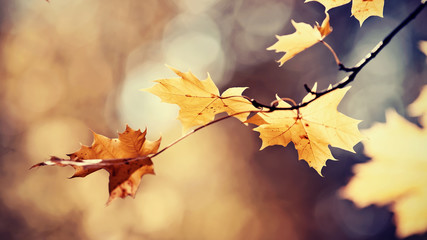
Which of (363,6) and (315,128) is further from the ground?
(363,6)

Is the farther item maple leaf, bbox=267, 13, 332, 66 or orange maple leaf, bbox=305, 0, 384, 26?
orange maple leaf, bbox=305, 0, 384, 26

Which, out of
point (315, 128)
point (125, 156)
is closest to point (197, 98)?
point (125, 156)

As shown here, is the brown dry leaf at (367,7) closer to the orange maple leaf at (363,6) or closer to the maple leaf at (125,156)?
the orange maple leaf at (363,6)

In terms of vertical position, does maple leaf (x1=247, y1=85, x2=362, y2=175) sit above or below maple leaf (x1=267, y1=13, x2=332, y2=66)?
below

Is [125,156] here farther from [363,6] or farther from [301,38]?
[363,6]

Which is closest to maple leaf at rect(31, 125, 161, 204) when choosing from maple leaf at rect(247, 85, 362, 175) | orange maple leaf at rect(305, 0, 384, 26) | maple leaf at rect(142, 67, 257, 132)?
maple leaf at rect(142, 67, 257, 132)

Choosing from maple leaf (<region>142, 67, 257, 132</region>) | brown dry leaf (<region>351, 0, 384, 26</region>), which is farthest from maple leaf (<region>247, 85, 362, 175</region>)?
brown dry leaf (<region>351, 0, 384, 26</region>)

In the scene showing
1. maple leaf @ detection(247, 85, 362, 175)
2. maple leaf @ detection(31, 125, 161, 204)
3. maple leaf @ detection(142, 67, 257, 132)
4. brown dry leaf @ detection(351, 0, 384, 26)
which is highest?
brown dry leaf @ detection(351, 0, 384, 26)

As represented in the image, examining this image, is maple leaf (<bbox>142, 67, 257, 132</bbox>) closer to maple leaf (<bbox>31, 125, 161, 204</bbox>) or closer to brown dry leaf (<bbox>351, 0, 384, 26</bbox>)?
maple leaf (<bbox>31, 125, 161, 204</bbox>)
